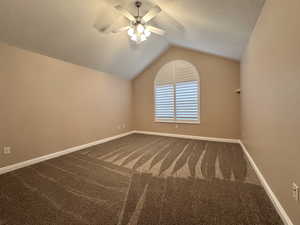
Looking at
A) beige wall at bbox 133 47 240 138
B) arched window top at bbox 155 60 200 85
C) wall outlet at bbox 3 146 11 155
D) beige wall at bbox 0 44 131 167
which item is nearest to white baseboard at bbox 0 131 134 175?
beige wall at bbox 0 44 131 167

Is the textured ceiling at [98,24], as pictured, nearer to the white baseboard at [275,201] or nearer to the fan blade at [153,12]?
the fan blade at [153,12]

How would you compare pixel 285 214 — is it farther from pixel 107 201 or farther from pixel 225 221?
pixel 107 201

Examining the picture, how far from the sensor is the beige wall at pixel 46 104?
7.55 feet

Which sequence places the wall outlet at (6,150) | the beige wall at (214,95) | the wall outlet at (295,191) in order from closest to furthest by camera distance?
the wall outlet at (295,191)
the wall outlet at (6,150)
the beige wall at (214,95)

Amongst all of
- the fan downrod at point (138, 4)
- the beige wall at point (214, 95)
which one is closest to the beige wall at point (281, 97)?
the fan downrod at point (138, 4)

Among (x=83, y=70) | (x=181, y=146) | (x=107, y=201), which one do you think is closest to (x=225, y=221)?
(x=107, y=201)

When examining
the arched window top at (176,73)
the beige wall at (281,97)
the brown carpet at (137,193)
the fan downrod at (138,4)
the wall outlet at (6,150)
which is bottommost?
the brown carpet at (137,193)

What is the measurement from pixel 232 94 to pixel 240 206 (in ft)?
10.6

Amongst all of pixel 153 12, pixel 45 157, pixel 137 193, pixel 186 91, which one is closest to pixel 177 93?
pixel 186 91

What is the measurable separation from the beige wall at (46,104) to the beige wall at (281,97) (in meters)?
3.86

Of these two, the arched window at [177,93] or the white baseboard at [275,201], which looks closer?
the white baseboard at [275,201]

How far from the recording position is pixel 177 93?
4555 millimetres

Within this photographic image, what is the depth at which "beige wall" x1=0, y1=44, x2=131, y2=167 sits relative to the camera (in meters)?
2.30

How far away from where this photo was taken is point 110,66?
404 centimetres
